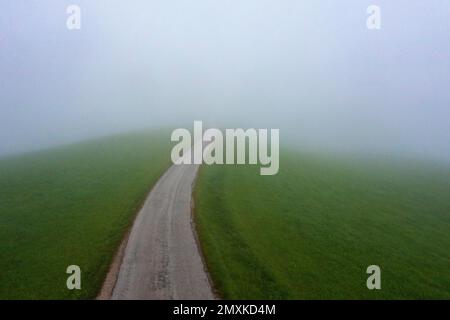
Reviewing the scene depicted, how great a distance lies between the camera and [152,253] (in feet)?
86.0

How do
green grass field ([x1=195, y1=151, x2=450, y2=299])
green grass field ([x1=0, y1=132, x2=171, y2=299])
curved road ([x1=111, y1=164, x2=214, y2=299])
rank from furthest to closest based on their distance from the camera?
1. green grass field ([x1=195, y1=151, x2=450, y2=299])
2. green grass field ([x1=0, y1=132, x2=171, y2=299])
3. curved road ([x1=111, y1=164, x2=214, y2=299])

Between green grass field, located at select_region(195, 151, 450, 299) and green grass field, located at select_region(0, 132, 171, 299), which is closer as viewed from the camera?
green grass field, located at select_region(0, 132, 171, 299)

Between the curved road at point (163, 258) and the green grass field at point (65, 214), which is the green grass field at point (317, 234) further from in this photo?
the green grass field at point (65, 214)

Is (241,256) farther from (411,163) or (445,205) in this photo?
(411,163)

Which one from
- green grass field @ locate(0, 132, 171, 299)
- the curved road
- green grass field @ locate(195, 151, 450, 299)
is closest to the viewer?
the curved road

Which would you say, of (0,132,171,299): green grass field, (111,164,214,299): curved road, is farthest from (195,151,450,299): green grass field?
(0,132,171,299): green grass field

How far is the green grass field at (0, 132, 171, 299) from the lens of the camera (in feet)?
78.3

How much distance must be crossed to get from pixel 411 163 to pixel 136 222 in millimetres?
78213

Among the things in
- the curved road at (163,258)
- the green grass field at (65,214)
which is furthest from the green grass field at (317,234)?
the green grass field at (65,214)

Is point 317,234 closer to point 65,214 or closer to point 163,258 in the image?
point 163,258

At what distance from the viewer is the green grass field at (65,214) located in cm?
2386

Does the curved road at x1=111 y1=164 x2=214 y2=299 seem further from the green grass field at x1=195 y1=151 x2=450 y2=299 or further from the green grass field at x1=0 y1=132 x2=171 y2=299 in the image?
the green grass field at x1=0 y1=132 x2=171 y2=299

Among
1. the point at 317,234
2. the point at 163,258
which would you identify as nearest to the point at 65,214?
the point at 163,258

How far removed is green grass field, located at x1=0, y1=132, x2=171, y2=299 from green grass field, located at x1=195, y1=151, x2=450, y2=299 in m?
7.46
